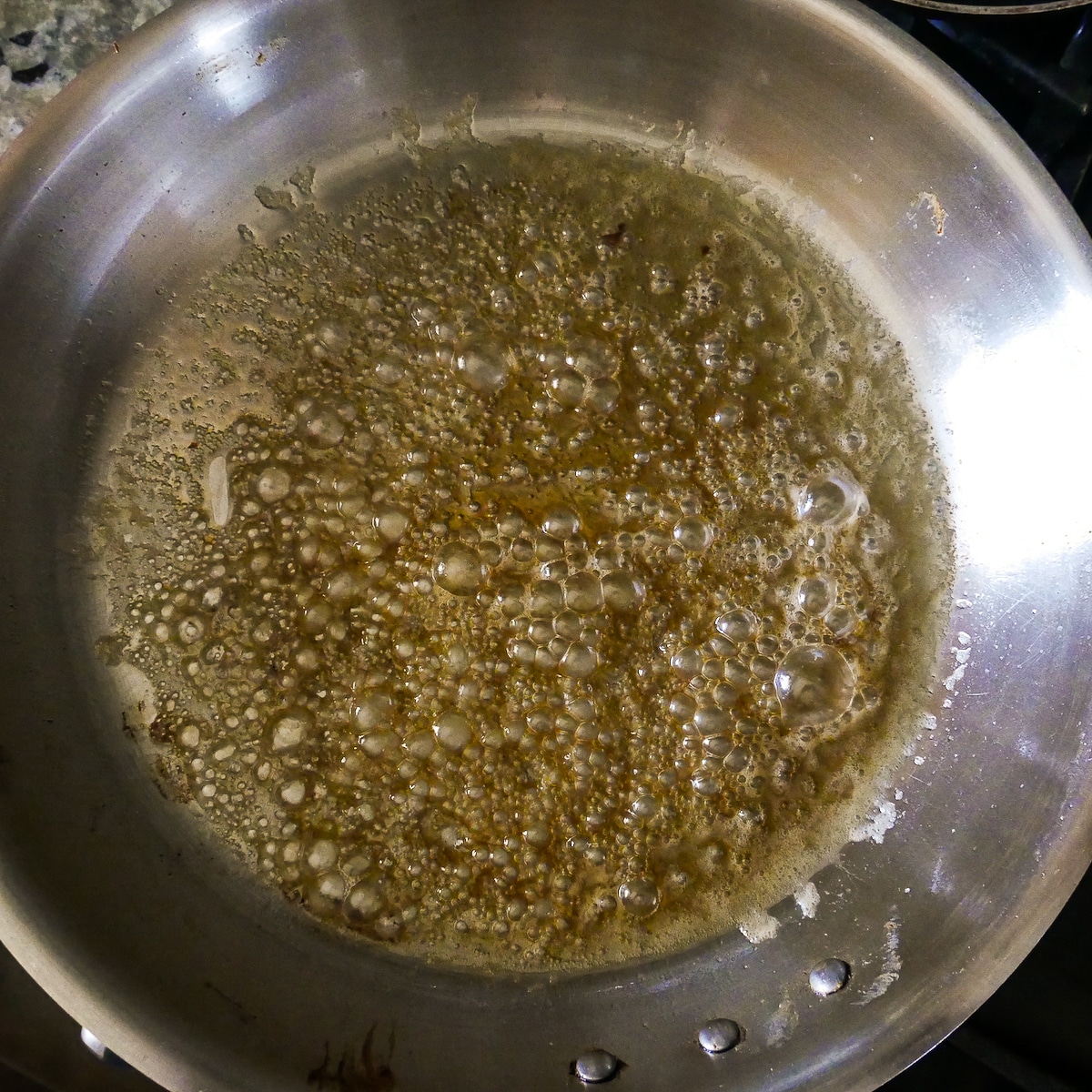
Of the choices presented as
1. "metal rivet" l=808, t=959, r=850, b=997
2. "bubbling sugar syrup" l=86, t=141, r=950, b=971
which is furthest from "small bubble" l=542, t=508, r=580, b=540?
"metal rivet" l=808, t=959, r=850, b=997

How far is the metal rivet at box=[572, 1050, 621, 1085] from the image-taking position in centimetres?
66

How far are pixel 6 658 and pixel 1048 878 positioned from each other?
0.85 metres

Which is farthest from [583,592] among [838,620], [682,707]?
[838,620]

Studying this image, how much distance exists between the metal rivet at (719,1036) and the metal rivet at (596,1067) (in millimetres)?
77

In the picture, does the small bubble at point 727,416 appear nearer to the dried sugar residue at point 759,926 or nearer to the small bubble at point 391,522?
the small bubble at point 391,522

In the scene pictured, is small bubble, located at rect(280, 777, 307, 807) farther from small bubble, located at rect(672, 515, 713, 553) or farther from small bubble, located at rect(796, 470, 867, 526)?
small bubble, located at rect(796, 470, 867, 526)

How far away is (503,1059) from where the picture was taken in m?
0.67

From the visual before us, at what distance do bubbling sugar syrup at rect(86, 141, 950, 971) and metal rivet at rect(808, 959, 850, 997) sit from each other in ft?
0.23

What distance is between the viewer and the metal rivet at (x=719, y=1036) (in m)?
0.67

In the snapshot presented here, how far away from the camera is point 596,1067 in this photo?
669 mm

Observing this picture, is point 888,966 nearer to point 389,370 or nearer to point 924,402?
point 924,402

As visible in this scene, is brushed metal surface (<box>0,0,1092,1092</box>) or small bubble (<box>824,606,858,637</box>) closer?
brushed metal surface (<box>0,0,1092,1092</box>)

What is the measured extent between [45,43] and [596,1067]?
3.42 feet

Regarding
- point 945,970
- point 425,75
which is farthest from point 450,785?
point 425,75
